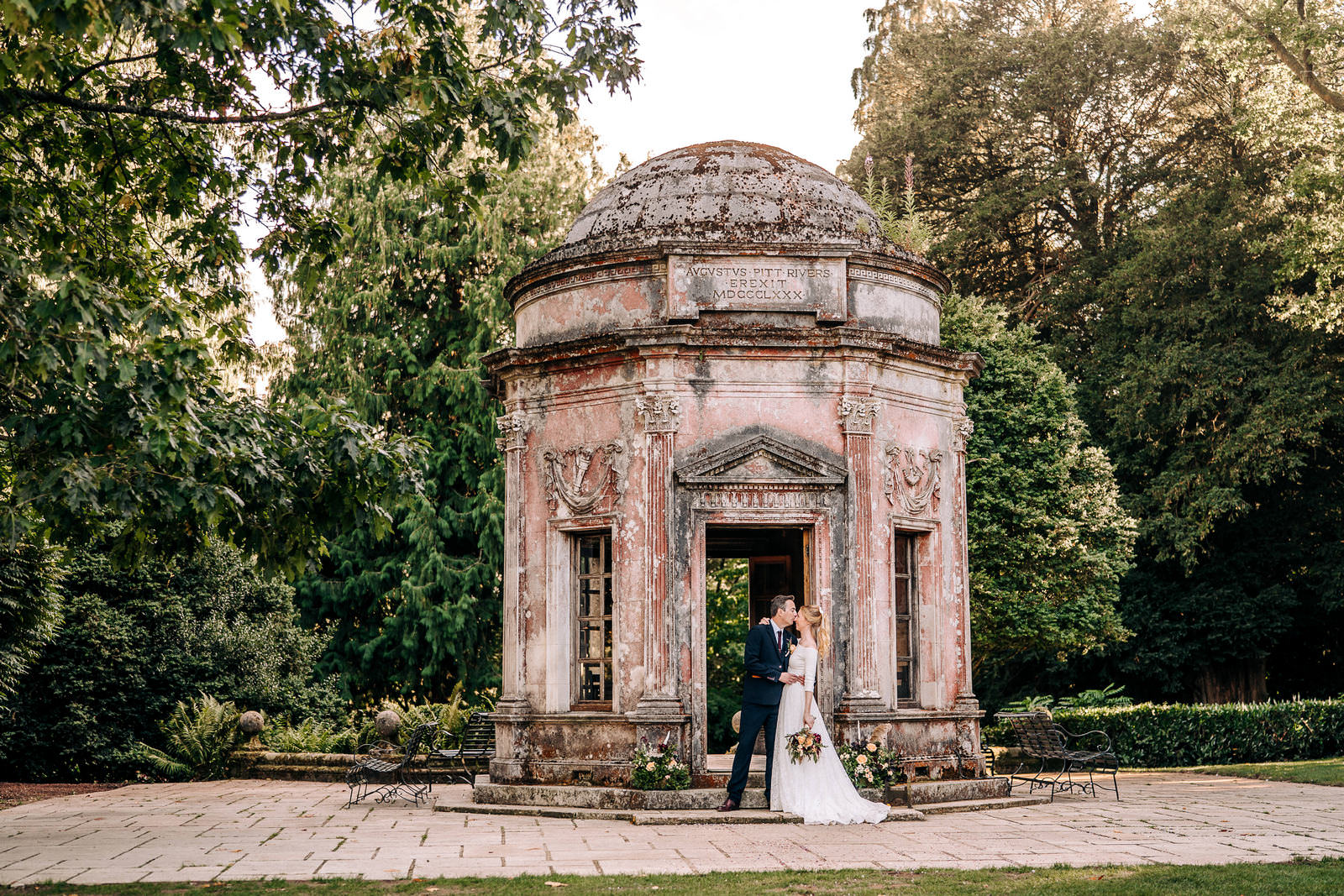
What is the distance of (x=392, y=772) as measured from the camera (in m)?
13.8

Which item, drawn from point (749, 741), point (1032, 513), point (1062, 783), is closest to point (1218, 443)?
point (1032, 513)

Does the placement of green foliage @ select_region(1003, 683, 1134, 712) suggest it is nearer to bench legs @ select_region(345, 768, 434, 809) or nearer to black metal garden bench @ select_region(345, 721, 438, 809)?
black metal garden bench @ select_region(345, 721, 438, 809)

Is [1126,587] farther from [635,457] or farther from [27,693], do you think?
[27,693]

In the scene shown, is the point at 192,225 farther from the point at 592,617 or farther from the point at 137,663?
the point at 137,663

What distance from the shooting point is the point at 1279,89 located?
22688 mm

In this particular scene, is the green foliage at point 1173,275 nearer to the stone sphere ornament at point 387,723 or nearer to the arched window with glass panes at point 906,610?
the arched window with glass panes at point 906,610

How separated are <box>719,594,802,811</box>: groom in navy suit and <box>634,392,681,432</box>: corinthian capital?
2161mm

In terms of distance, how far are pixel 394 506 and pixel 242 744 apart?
957cm

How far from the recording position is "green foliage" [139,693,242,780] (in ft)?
57.0

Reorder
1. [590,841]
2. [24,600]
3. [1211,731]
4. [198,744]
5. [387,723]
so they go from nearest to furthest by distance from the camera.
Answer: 1. [590,841]
2. [24,600]
3. [387,723]
4. [198,744]
5. [1211,731]

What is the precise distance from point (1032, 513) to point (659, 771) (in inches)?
433

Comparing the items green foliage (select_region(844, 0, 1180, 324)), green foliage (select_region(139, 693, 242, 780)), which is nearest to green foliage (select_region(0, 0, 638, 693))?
green foliage (select_region(139, 693, 242, 780))

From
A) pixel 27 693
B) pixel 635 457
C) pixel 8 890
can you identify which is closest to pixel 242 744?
pixel 27 693

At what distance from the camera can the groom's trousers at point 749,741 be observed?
10938 millimetres
